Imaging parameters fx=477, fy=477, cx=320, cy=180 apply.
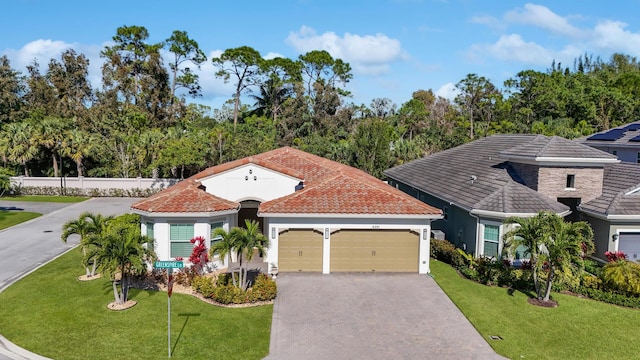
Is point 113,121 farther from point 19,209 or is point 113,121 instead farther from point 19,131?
point 19,209

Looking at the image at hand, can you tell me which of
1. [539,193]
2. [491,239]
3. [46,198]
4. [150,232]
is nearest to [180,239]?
[150,232]

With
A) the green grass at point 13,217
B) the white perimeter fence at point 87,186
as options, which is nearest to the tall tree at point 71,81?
the white perimeter fence at point 87,186

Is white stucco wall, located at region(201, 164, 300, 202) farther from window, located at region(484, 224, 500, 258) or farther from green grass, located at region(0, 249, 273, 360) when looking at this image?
window, located at region(484, 224, 500, 258)

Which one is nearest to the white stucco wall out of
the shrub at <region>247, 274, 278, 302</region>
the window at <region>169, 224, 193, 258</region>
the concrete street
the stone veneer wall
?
the window at <region>169, 224, 193, 258</region>

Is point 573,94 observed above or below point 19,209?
above

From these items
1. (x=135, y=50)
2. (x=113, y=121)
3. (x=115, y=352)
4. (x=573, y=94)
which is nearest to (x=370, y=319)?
(x=115, y=352)

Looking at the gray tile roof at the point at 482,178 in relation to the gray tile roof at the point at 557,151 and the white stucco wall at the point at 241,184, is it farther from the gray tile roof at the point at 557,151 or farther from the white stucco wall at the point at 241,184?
the white stucco wall at the point at 241,184
